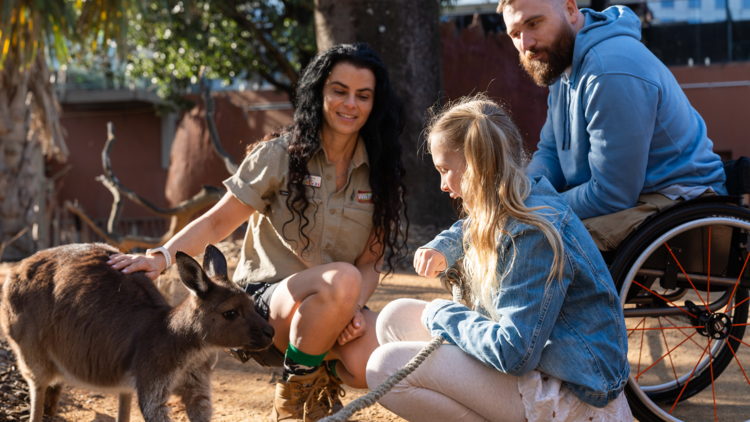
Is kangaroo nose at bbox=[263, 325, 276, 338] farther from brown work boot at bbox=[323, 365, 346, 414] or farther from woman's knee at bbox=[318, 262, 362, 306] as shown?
brown work boot at bbox=[323, 365, 346, 414]

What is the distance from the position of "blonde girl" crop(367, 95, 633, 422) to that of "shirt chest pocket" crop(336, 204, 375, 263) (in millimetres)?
893

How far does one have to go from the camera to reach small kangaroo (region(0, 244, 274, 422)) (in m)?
2.50

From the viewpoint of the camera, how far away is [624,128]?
2609 millimetres

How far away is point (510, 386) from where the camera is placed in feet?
6.96

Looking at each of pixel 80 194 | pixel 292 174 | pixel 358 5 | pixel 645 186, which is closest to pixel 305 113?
pixel 292 174

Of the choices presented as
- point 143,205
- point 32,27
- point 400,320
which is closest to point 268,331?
point 400,320

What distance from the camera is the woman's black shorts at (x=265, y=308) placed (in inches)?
115

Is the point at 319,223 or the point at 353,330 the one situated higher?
the point at 319,223

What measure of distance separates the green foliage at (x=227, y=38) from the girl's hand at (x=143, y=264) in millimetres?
7691

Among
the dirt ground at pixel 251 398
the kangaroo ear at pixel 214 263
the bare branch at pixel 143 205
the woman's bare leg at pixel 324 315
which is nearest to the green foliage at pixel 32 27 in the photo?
the bare branch at pixel 143 205

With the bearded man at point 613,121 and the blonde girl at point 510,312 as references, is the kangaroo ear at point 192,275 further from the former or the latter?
the bearded man at point 613,121

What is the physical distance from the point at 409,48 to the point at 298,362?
4641 mm

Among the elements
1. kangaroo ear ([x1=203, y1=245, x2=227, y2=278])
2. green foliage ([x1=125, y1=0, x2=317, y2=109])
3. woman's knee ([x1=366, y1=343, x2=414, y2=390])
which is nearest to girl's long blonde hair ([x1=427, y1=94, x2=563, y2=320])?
woman's knee ([x1=366, y1=343, x2=414, y2=390])

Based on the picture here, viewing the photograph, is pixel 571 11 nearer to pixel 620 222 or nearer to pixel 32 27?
pixel 620 222
